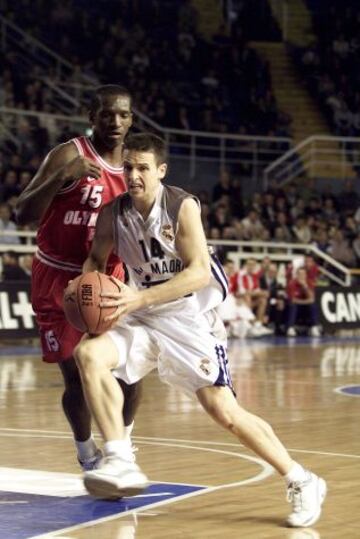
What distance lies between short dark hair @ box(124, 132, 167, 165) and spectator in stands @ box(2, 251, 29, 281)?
1201 centimetres

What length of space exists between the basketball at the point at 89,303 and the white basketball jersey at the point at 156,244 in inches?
11.7

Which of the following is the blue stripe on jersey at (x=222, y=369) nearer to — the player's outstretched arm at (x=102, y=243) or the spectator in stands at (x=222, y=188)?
the player's outstretched arm at (x=102, y=243)

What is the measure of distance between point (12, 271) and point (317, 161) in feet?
35.5

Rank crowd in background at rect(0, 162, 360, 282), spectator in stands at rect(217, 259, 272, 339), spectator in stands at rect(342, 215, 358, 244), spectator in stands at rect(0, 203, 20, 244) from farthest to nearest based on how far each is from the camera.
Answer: spectator in stands at rect(342, 215, 358, 244) → crowd in background at rect(0, 162, 360, 282) → spectator in stands at rect(217, 259, 272, 339) → spectator in stands at rect(0, 203, 20, 244)

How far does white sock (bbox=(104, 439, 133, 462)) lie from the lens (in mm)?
5867

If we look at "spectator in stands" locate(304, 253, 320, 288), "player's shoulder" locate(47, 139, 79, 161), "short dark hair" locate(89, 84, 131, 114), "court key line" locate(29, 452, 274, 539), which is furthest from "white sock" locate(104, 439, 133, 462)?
"spectator in stands" locate(304, 253, 320, 288)

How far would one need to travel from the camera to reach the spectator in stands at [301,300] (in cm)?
2130

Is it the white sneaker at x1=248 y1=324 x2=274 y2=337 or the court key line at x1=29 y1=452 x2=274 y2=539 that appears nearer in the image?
the court key line at x1=29 y1=452 x2=274 y2=539

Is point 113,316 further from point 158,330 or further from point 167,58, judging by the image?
point 167,58

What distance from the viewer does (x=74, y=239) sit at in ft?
22.5

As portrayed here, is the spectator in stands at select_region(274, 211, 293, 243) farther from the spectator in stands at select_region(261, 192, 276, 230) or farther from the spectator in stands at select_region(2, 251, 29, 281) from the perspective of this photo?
the spectator in stands at select_region(2, 251, 29, 281)

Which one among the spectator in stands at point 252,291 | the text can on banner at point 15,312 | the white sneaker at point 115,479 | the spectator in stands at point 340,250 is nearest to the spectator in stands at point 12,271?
the text can on banner at point 15,312

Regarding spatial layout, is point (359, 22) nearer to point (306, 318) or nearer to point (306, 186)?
point (306, 186)

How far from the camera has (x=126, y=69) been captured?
2586 cm
